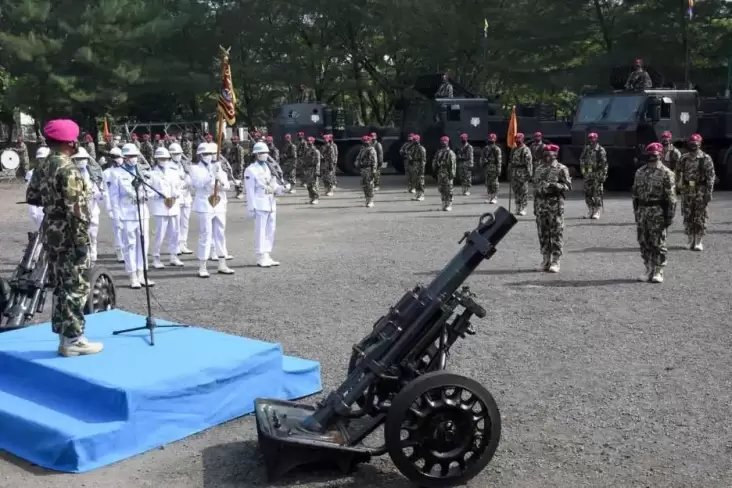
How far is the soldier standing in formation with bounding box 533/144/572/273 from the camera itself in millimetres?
11484

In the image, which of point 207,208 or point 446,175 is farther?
point 446,175

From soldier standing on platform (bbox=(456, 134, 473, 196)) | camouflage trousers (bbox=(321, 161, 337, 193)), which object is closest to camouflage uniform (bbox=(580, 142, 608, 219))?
soldier standing on platform (bbox=(456, 134, 473, 196))

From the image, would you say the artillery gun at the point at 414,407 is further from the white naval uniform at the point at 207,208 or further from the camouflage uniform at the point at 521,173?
the camouflage uniform at the point at 521,173

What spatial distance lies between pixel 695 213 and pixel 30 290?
949 centimetres

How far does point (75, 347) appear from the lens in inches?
243

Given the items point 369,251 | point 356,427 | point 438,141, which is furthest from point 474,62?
point 356,427

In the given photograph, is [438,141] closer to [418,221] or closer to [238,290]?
[418,221]

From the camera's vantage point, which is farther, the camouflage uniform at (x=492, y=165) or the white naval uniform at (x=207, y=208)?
the camouflage uniform at (x=492, y=165)

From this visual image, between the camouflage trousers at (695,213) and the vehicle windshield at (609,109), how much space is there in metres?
7.91

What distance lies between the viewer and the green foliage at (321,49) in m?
31.2

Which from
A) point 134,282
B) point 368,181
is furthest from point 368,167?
point 134,282

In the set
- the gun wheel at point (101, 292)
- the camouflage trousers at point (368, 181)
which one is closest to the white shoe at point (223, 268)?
the gun wheel at point (101, 292)

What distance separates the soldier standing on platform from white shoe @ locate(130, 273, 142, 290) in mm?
12064

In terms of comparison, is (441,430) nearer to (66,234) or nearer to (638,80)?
(66,234)
